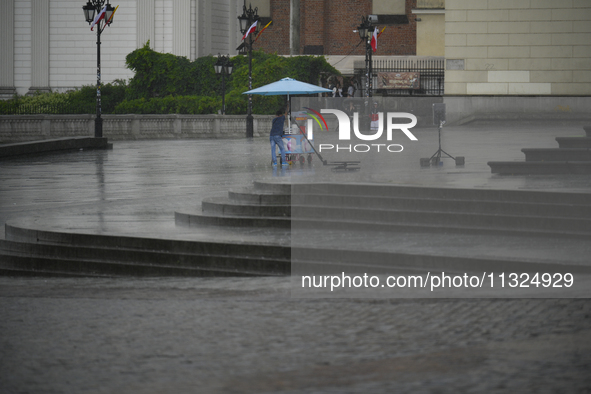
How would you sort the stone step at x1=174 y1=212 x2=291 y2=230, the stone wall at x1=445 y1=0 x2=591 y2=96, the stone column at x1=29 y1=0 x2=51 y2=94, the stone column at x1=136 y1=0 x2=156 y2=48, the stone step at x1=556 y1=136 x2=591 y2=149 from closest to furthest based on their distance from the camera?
the stone step at x1=174 y1=212 x2=291 y2=230
the stone step at x1=556 y1=136 x2=591 y2=149
the stone wall at x1=445 y1=0 x2=591 y2=96
the stone column at x1=136 y1=0 x2=156 y2=48
the stone column at x1=29 y1=0 x2=51 y2=94

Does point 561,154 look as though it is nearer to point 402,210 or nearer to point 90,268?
point 402,210

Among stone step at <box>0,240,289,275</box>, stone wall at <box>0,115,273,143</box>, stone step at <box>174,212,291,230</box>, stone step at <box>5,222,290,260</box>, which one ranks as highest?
stone wall at <box>0,115,273,143</box>

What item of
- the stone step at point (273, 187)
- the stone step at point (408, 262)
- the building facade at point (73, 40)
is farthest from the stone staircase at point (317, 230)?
the building facade at point (73, 40)

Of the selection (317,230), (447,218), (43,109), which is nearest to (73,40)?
(43,109)

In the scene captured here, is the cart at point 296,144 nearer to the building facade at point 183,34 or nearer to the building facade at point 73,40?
the building facade at point 183,34

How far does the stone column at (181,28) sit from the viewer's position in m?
52.7

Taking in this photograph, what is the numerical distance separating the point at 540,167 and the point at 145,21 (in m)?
41.3

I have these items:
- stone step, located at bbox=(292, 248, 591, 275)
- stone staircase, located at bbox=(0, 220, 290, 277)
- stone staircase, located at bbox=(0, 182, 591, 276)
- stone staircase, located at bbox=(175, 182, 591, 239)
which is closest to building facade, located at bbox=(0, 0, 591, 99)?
stone staircase, located at bbox=(175, 182, 591, 239)

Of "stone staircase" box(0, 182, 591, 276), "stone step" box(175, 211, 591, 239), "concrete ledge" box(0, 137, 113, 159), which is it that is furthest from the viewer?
"concrete ledge" box(0, 137, 113, 159)

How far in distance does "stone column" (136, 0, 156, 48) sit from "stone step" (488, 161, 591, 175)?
40.5 m

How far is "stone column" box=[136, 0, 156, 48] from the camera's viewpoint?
52938mm

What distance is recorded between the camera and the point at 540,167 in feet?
50.2

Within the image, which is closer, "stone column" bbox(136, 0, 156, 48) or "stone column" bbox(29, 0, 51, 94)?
"stone column" bbox(136, 0, 156, 48)

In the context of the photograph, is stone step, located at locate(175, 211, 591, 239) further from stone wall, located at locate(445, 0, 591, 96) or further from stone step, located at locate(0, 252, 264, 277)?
stone wall, located at locate(445, 0, 591, 96)
